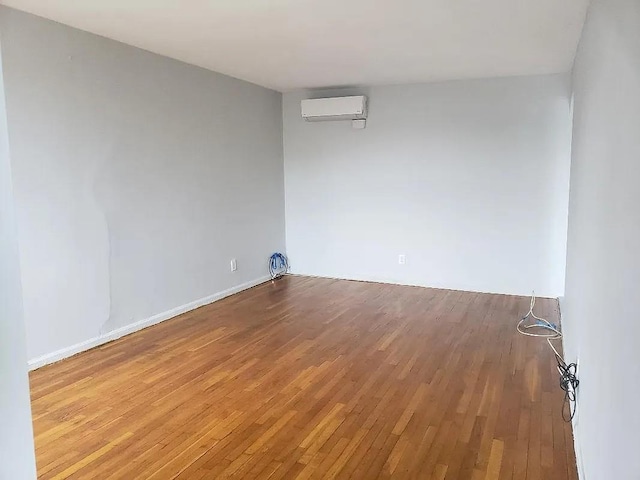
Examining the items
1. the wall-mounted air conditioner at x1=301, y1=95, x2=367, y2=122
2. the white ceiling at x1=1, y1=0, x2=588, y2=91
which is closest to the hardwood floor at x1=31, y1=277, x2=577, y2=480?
the white ceiling at x1=1, y1=0, x2=588, y2=91

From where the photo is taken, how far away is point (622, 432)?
4.23 feet

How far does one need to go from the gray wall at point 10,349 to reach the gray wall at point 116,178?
276 centimetres

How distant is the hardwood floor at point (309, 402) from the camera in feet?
7.82

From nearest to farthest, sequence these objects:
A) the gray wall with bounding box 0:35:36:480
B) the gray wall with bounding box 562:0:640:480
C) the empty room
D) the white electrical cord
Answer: the gray wall with bounding box 0:35:36:480 → the gray wall with bounding box 562:0:640:480 → the empty room → the white electrical cord

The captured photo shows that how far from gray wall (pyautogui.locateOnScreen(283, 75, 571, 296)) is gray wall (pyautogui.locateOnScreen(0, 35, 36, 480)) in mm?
5170

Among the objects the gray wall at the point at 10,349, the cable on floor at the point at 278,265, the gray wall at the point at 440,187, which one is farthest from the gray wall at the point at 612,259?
the cable on floor at the point at 278,265

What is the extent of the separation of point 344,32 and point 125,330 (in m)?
2.82

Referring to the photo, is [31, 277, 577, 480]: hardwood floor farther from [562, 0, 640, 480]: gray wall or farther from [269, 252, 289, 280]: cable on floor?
[269, 252, 289, 280]: cable on floor

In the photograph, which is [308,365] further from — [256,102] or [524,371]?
[256,102]

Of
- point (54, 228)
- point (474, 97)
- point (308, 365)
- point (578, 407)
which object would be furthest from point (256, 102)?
point (578, 407)

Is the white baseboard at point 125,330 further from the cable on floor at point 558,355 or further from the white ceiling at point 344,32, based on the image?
the cable on floor at point 558,355

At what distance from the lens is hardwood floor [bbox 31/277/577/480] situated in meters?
2.38

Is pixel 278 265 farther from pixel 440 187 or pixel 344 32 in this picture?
pixel 344 32

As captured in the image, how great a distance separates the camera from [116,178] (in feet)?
13.2
